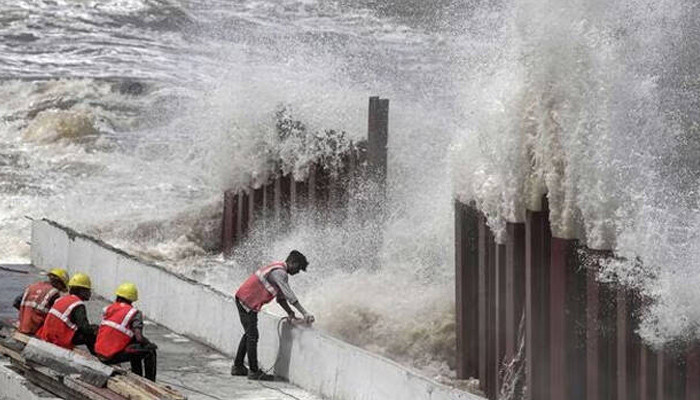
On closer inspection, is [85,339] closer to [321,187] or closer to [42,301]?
[42,301]

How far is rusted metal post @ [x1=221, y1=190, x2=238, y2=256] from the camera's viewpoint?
23703 millimetres

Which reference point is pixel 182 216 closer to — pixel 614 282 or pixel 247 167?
pixel 247 167

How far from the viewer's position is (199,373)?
50.3 feet

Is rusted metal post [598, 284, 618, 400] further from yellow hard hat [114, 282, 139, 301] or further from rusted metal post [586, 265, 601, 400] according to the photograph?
yellow hard hat [114, 282, 139, 301]

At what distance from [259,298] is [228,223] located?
914 centimetres

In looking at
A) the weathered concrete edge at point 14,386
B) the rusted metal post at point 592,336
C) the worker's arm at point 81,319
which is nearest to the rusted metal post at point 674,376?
the rusted metal post at point 592,336

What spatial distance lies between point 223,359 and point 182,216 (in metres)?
9.61

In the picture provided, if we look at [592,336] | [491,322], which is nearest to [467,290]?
[491,322]

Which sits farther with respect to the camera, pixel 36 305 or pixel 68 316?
pixel 36 305

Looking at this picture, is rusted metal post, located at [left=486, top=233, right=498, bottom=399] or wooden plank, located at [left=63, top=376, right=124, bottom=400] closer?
wooden plank, located at [left=63, top=376, right=124, bottom=400]

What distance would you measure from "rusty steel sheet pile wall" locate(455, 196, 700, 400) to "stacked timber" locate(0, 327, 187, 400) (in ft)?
9.81

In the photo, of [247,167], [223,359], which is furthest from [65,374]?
[247,167]

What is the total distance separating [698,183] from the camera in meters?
15.0

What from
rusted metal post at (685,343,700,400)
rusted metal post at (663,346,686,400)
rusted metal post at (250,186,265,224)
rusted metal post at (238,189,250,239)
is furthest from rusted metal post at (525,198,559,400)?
rusted metal post at (238,189,250,239)
